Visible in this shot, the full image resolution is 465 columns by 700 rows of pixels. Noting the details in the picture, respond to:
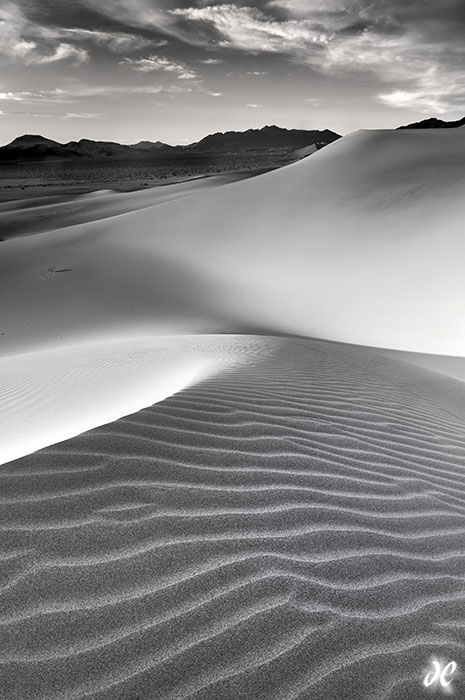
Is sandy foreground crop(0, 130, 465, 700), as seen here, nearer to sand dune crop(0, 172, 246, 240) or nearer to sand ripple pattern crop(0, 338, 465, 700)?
sand ripple pattern crop(0, 338, 465, 700)

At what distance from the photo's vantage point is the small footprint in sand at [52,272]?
52.8 feet

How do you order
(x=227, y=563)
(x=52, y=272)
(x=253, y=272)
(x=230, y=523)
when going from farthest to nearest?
(x=52, y=272)
(x=253, y=272)
(x=230, y=523)
(x=227, y=563)

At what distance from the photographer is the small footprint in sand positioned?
16094 mm

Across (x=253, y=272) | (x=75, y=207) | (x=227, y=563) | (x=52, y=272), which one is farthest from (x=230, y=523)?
(x=75, y=207)

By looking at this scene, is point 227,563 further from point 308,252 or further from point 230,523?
point 308,252

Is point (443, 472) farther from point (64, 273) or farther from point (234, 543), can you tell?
point (64, 273)

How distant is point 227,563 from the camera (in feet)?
7.15

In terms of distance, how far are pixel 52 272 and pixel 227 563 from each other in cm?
1546

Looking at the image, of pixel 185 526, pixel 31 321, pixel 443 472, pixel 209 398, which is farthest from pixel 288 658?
pixel 31 321

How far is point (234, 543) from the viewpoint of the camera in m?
2.29

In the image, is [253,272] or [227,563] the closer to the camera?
[227,563]

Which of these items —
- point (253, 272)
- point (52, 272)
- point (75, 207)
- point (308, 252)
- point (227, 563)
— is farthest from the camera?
point (75, 207)

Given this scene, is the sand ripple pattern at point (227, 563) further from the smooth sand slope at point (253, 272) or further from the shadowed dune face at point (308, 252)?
the shadowed dune face at point (308, 252)

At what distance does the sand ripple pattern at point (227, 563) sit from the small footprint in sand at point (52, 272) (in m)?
13.5
